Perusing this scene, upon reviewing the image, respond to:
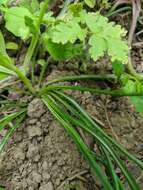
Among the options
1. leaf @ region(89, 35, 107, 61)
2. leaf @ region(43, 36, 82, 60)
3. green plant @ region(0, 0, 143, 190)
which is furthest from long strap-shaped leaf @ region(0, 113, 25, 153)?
leaf @ region(89, 35, 107, 61)

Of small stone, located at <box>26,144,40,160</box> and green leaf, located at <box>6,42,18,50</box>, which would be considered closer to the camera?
small stone, located at <box>26,144,40,160</box>

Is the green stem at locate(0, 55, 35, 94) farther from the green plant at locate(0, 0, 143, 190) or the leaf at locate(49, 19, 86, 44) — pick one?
the leaf at locate(49, 19, 86, 44)

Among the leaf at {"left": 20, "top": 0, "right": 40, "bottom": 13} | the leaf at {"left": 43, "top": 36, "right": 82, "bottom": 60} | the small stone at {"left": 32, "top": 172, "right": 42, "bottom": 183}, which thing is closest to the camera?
the small stone at {"left": 32, "top": 172, "right": 42, "bottom": 183}

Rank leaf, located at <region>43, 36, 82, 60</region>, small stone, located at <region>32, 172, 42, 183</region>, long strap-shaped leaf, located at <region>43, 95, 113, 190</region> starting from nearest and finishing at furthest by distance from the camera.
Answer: long strap-shaped leaf, located at <region>43, 95, 113, 190</region>
small stone, located at <region>32, 172, 42, 183</region>
leaf, located at <region>43, 36, 82, 60</region>

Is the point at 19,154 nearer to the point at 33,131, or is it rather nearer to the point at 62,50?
the point at 33,131

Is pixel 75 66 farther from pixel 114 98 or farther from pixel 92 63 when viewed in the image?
pixel 114 98

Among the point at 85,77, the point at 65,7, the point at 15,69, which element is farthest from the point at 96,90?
the point at 65,7

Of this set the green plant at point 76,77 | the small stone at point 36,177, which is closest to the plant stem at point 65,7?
the green plant at point 76,77

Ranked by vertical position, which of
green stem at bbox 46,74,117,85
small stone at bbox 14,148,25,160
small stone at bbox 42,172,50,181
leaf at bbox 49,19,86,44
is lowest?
small stone at bbox 42,172,50,181
